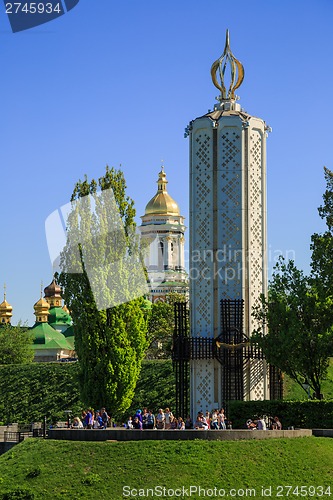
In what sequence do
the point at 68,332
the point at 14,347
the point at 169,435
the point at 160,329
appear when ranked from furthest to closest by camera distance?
the point at 68,332 → the point at 14,347 → the point at 160,329 → the point at 169,435

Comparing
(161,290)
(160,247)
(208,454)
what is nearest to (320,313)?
(208,454)

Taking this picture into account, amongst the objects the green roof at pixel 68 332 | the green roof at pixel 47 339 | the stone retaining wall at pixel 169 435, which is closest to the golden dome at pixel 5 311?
the green roof at pixel 68 332

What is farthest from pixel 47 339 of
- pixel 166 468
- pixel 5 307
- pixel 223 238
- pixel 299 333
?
pixel 166 468

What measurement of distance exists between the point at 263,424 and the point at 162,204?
90.7 meters

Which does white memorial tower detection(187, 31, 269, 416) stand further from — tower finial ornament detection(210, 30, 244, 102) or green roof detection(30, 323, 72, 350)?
green roof detection(30, 323, 72, 350)

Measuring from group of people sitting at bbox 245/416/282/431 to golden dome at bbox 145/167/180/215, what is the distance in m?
86.9

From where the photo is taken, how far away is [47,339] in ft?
349

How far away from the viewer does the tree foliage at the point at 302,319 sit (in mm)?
40156

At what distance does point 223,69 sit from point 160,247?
82.4 meters

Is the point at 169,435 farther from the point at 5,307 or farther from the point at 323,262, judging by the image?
the point at 5,307

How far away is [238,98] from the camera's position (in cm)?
4606

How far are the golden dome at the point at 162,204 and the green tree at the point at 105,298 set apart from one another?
75311 mm

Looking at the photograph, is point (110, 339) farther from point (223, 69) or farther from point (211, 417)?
point (223, 69)

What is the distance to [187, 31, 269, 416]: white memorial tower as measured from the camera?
43.3 meters
